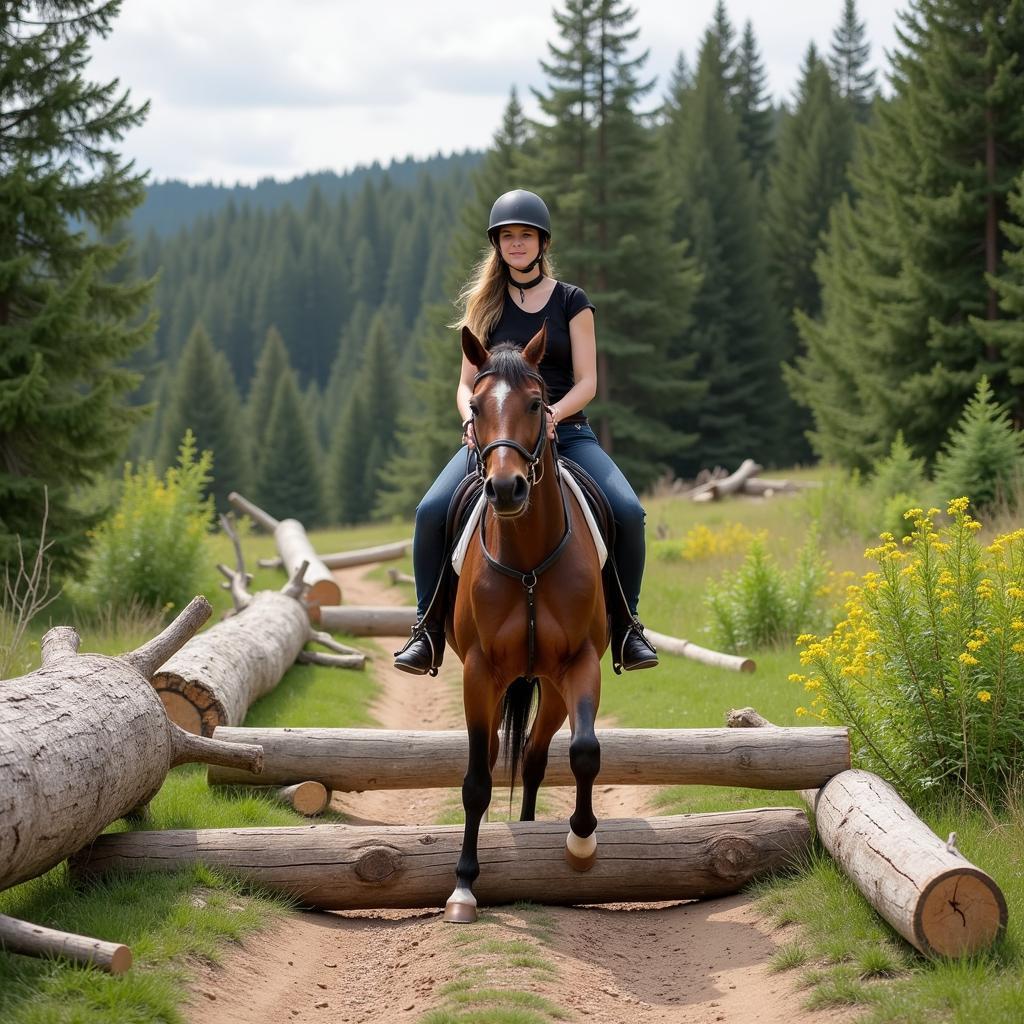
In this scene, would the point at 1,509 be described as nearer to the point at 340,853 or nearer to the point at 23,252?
the point at 23,252

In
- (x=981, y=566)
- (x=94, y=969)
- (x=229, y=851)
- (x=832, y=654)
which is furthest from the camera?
(x=832, y=654)

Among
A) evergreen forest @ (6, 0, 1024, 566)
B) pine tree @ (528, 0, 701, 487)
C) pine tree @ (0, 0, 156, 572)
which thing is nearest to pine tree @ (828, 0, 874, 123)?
evergreen forest @ (6, 0, 1024, 566)

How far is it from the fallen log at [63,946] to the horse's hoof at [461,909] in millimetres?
1962

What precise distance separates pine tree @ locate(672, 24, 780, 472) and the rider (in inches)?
1606

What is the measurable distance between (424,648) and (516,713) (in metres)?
0.74

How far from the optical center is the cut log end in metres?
5.54

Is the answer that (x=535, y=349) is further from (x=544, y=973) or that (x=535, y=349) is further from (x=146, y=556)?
(x=146, y=556)

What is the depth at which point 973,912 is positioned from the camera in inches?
218

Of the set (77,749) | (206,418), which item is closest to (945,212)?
(77,749)

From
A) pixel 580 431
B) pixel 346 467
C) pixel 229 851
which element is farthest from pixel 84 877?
pixel 346 467

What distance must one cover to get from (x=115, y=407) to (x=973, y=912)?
14990 millimetres

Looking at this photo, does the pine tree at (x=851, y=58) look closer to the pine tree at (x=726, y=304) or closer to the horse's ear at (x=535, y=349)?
the pine tree at (x=726, y=304)

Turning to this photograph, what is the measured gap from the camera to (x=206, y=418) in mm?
73188

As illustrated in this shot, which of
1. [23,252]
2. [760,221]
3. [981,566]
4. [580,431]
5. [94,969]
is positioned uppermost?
[760,221]
